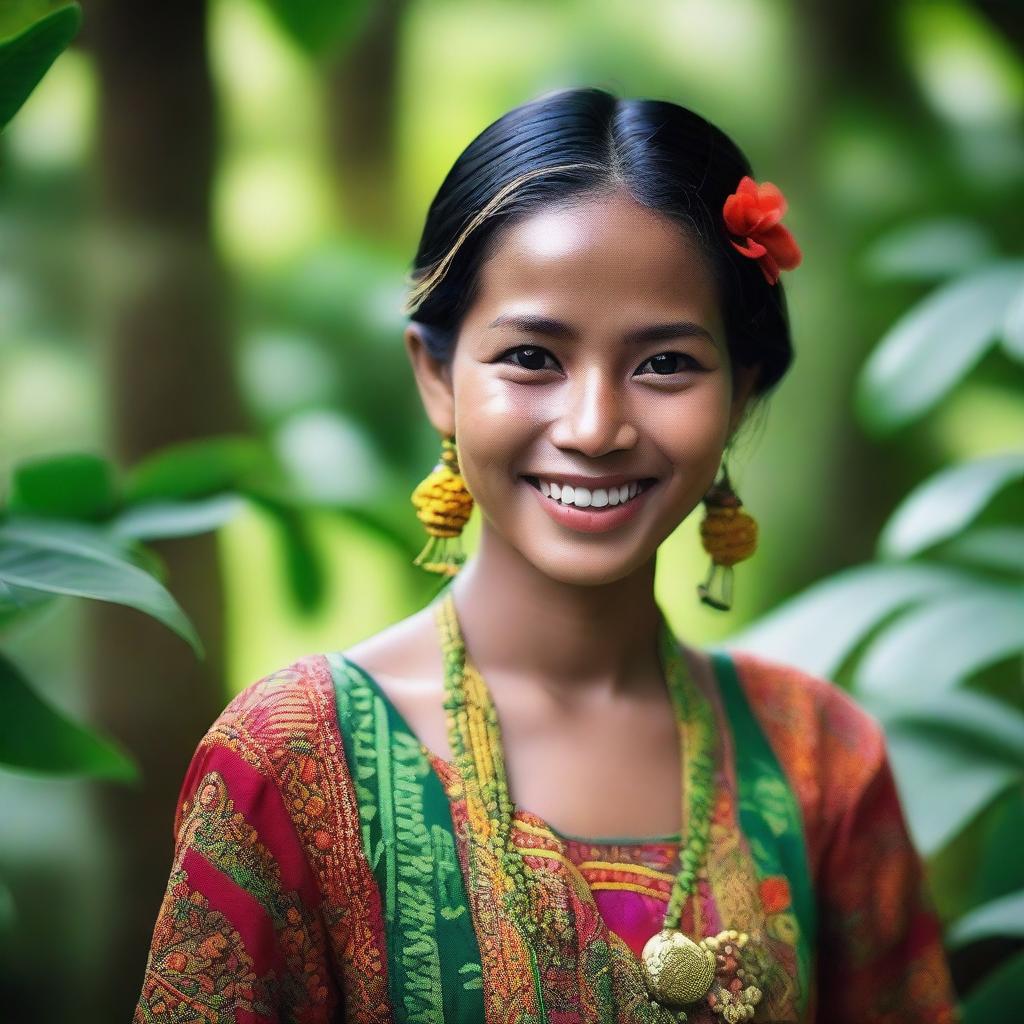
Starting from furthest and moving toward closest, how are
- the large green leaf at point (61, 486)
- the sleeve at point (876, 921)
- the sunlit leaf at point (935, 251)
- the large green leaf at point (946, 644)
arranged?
the sunlit leaf at point (935, 251)
the large green leaf at point (946, 644)
the large green leaf at point (61, 486)
the sleeve at point (876, 921)

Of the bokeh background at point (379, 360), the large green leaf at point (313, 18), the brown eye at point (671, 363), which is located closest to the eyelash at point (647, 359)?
the brown eye at point (671, 363)

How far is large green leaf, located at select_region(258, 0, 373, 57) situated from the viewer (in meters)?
1.52

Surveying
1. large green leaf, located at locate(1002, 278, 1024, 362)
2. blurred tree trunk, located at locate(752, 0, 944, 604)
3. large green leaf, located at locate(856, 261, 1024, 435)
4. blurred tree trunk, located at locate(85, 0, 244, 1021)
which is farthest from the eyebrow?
blurred tree trunk, located at locate(752, 0, 944, 604)

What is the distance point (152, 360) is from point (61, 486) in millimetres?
574

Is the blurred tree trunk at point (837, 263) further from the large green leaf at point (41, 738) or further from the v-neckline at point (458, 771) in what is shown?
the large green leaf at point (41, 738)

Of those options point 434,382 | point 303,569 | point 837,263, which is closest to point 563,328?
point 434,382

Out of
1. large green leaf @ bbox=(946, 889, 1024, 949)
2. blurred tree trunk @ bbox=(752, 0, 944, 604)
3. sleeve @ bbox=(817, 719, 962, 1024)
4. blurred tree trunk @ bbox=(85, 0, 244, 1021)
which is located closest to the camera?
sleeve @ bbox=(817, 719, 962, 1024)

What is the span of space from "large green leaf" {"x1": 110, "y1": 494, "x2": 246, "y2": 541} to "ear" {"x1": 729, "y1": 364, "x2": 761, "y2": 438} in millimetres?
468

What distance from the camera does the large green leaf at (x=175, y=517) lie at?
1.20 meters

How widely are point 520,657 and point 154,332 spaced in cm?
94

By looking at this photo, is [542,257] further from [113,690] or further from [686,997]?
[113,690]

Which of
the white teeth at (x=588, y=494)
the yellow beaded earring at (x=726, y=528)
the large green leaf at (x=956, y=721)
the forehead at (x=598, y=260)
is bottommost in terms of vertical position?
the large green leaf at (x=956, y=721)

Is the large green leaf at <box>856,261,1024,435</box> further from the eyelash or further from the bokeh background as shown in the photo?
the eyelash

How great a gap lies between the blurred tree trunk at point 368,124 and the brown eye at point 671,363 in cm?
103
